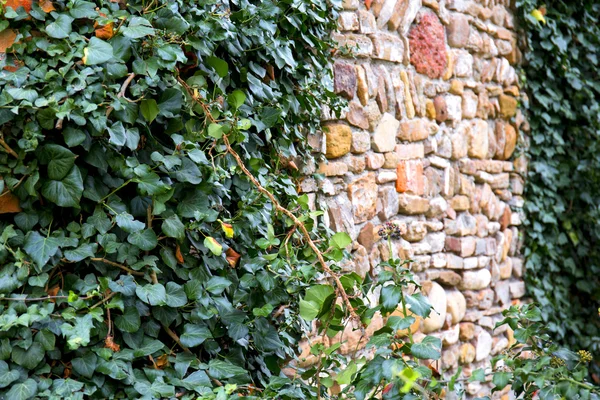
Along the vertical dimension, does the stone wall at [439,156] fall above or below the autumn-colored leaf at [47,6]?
below

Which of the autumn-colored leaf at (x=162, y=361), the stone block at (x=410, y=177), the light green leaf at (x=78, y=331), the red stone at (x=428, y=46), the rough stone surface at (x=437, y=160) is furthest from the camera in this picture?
the red stone at (x=428, y=46)

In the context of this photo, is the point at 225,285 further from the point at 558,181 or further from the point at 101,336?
the point at 558,181

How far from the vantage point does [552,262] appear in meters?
3.97

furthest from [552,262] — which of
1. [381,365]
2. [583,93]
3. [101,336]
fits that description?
[101,336]

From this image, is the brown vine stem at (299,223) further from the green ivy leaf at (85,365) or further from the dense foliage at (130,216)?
the green ivy leaf at (85,365)

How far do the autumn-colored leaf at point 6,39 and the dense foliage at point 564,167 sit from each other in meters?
3.14

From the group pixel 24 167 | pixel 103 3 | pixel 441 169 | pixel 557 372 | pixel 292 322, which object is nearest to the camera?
pixel 24 167

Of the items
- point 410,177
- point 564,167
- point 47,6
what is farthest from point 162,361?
point 564,167

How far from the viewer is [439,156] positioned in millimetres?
3268

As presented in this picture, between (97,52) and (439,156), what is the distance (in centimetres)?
214

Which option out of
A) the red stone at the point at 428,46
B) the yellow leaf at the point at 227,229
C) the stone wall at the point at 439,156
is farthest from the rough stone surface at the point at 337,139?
the yellow leaf at the point at 227,229

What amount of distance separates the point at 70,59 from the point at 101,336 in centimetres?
64

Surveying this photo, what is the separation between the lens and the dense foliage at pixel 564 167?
3924mm

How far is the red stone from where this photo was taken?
10.1 ft
